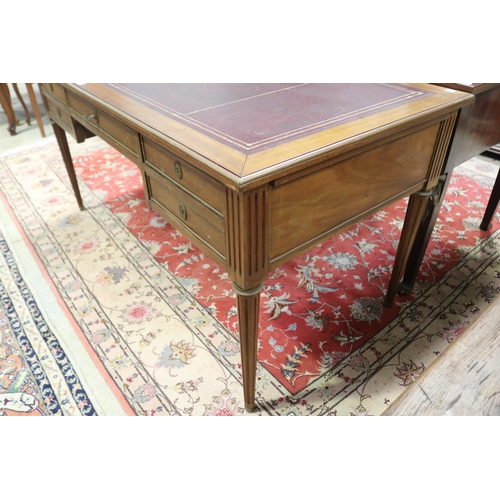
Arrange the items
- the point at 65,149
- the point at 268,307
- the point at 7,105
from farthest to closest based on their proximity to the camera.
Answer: the point at 7,105 → the point at 65,149 → the point at 268,307

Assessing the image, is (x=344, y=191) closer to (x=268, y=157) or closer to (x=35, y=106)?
(x=268, y=157)

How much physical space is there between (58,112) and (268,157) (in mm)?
1570

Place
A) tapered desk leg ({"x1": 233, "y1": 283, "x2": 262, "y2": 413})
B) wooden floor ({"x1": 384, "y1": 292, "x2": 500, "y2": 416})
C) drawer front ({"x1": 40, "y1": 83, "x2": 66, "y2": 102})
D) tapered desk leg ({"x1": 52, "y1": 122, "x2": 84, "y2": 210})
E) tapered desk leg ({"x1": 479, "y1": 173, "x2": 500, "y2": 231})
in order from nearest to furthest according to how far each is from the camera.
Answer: wooden floor ({"x1": 384, "y1": 292, "x2": 500, "y2": 416})
tapered desk leg ({"x1": 233, "y1": 283, "x2": 262, "y2": 413})
drawer front ({"x1": 40, "y1": 83, "x2": 66, "y2": 102})
tapered desk leg ({"x1": 479, "y1": 173, "x2": 500, "y2": 231})
tapered desk leg ({"x1": 52, "y1": 122, "x2": 84, "y2": 210})

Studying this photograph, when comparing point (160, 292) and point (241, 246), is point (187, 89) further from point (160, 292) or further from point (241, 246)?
point (160, 292)

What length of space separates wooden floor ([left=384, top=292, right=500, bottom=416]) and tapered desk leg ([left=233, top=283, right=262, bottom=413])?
41 cm

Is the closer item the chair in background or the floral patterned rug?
the floral patterned rug

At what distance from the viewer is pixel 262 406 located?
1365 millimetres

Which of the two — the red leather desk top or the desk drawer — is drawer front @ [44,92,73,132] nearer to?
the desk drawer

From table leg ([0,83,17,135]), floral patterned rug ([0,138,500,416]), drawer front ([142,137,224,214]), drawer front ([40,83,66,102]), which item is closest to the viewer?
drawer front ([142,137,224,214])

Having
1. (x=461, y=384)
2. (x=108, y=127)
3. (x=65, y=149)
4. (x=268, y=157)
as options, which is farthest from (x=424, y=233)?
(x=65, y=149)

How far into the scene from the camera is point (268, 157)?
2.92ft

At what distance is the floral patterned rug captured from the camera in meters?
1.42

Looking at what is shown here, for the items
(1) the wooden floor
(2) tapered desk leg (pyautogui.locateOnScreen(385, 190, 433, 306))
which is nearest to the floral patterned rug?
(2) tapered desk leg (pyautogui.locateOnScreen(385, 190, 433, 306))

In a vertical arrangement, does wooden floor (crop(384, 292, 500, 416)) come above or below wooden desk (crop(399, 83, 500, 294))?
below
